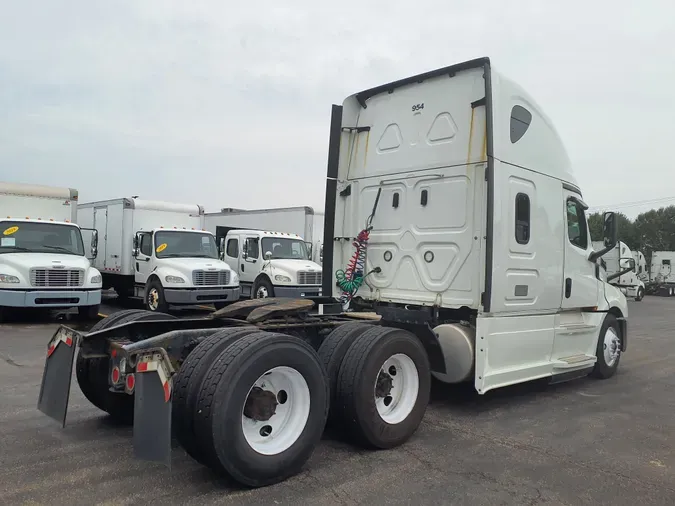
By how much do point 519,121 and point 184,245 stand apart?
11.1 m

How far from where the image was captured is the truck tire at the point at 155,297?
13930mm

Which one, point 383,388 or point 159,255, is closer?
point 383,388

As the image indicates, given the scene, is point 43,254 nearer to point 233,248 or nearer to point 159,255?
point 159,255

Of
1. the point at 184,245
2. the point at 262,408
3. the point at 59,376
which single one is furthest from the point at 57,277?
the point at 262,408

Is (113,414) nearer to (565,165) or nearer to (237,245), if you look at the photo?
(565,165)

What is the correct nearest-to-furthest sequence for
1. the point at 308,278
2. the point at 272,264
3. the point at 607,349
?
the point at 607,349 → the point at 308,278 → the point at 272,264

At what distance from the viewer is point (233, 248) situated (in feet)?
57.0

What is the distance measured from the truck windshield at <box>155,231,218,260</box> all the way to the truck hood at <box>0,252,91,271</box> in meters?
2.42

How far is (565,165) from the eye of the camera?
22.5ft

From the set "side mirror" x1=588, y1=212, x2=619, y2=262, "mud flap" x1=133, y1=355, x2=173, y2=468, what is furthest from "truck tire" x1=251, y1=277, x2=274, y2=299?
"mud flap" x1=133, y1=355, x2=173, y2=468

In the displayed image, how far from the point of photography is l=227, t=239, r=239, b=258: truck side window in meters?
17.2

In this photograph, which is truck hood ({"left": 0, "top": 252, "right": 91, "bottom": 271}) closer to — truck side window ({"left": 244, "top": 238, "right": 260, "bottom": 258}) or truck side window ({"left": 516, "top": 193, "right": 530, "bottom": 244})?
truck side window ({"left": 244, "top": 238, "right": 260, "bottom": 258})

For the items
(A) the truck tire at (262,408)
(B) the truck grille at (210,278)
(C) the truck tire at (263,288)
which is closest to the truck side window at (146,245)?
(B) the truck grille at (210,278)

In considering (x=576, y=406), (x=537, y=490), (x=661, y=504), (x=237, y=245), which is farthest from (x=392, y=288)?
(x=237, y=245)
